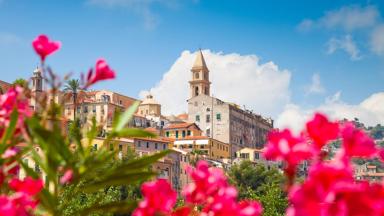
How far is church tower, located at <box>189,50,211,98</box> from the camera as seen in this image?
13675cm

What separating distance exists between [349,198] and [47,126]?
4.26ft

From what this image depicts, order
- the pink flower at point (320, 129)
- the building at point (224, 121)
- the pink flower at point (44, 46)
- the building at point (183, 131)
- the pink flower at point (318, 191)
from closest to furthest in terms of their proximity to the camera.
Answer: the pink flower at point (318, 191)
the pink flower at point (320, 129)
the pink flower at point (44, 46)
the building at point (183, 131)
the building at point (224, 121)

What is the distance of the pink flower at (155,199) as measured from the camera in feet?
6.34

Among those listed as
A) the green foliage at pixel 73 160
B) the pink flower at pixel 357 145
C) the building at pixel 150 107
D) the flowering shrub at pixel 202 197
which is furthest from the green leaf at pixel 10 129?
the building at pixel 150 107

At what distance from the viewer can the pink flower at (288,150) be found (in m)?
1.74

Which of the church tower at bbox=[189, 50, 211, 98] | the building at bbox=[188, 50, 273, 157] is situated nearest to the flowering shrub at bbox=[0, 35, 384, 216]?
the building at bbox=[188, 50, 273, 157]

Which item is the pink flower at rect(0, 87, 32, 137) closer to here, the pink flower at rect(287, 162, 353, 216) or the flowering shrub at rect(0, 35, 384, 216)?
the flowering shrub at rect(0, 35, 384, 216)

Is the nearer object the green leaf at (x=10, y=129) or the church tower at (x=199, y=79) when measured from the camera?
the green leaf at (x=10, y=129)

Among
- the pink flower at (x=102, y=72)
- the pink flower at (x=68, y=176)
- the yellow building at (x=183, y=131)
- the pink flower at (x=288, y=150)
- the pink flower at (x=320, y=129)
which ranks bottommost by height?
the pink flower at (x=68, y=176)

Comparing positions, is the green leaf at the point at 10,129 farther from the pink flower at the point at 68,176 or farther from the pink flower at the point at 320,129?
the pink flower at the point at 320,129

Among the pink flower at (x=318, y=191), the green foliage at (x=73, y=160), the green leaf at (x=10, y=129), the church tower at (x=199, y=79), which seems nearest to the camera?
the pink flower at (x=318, y=191)

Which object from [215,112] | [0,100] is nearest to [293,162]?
[0,100]

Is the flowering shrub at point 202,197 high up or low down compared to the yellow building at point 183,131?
down

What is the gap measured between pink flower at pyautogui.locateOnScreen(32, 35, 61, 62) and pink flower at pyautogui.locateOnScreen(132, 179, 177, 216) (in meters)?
0.87
